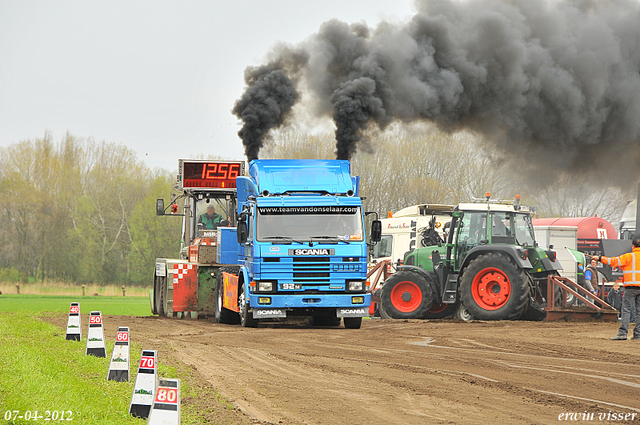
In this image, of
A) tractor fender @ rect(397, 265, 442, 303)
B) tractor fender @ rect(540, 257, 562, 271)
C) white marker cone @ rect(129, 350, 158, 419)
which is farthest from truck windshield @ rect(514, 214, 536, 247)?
white marker cone @ rect(129, 350, 158, 419)

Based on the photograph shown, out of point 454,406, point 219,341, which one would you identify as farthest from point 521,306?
point 454,406

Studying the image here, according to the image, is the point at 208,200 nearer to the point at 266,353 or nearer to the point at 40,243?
the point at 266,353

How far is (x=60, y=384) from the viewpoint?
7844 mm

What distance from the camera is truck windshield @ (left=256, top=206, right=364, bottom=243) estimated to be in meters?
15.4

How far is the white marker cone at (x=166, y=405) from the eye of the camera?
4.75 metres

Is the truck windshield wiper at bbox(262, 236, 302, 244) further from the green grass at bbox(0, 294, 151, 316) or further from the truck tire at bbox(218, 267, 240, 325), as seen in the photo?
the green grass at bbox(0, 294, 151, 316)

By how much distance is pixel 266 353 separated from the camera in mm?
11656

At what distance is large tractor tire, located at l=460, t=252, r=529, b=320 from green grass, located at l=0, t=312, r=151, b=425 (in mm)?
9287

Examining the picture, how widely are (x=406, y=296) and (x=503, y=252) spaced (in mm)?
2952

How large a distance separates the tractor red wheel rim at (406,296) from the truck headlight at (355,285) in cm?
411

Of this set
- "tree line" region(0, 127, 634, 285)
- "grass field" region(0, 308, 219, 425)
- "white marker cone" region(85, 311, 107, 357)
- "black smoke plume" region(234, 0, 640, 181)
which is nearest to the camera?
"grass field" region(0, 308, 219, 425)

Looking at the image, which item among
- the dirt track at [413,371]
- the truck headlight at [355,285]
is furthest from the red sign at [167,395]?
the truck headlight at [355,285]

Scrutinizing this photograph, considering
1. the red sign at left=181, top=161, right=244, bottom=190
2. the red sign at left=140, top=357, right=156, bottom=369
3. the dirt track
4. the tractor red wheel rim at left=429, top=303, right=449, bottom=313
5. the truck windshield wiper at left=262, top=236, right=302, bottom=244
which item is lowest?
the dirt track

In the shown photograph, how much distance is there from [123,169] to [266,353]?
54666 millimetres
